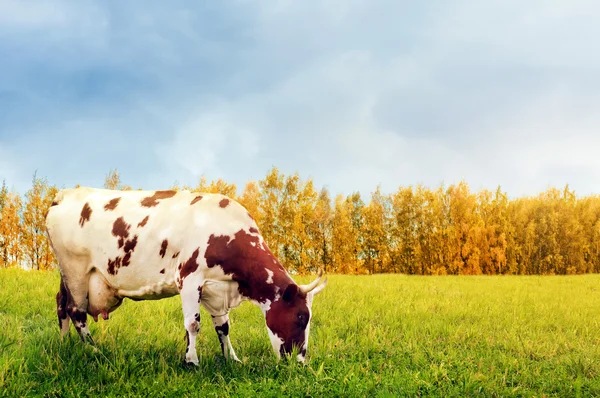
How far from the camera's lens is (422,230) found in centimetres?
4047

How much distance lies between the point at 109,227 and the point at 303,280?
11.2m

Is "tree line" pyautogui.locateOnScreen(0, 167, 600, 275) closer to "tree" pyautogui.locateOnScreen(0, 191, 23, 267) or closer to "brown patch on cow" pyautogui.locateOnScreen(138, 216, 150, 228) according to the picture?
"tree" pyautogui.locateOnScreen(0, 191, 23, 267)

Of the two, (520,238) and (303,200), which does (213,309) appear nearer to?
(303,200)

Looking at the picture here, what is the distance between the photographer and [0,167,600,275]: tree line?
35500 millimetres


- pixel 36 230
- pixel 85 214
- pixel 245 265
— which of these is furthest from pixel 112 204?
pixel 36 230

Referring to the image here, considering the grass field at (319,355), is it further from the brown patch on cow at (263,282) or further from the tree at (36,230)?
the tree at (36,230)

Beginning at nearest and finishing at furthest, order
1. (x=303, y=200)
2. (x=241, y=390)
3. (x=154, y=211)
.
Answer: (x=241, y=390) → (x=154, y=211) → (x=303, y=200)

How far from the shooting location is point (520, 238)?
42.9 meters

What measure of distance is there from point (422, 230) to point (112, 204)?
35739 millimetres

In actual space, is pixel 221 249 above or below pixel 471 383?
above

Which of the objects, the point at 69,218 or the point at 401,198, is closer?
the point at 69,218

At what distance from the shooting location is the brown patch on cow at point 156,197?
6.95 metres

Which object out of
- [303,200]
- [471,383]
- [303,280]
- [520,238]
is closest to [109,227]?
[471,383]

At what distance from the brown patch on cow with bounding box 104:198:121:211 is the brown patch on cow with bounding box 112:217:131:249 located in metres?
0.27
